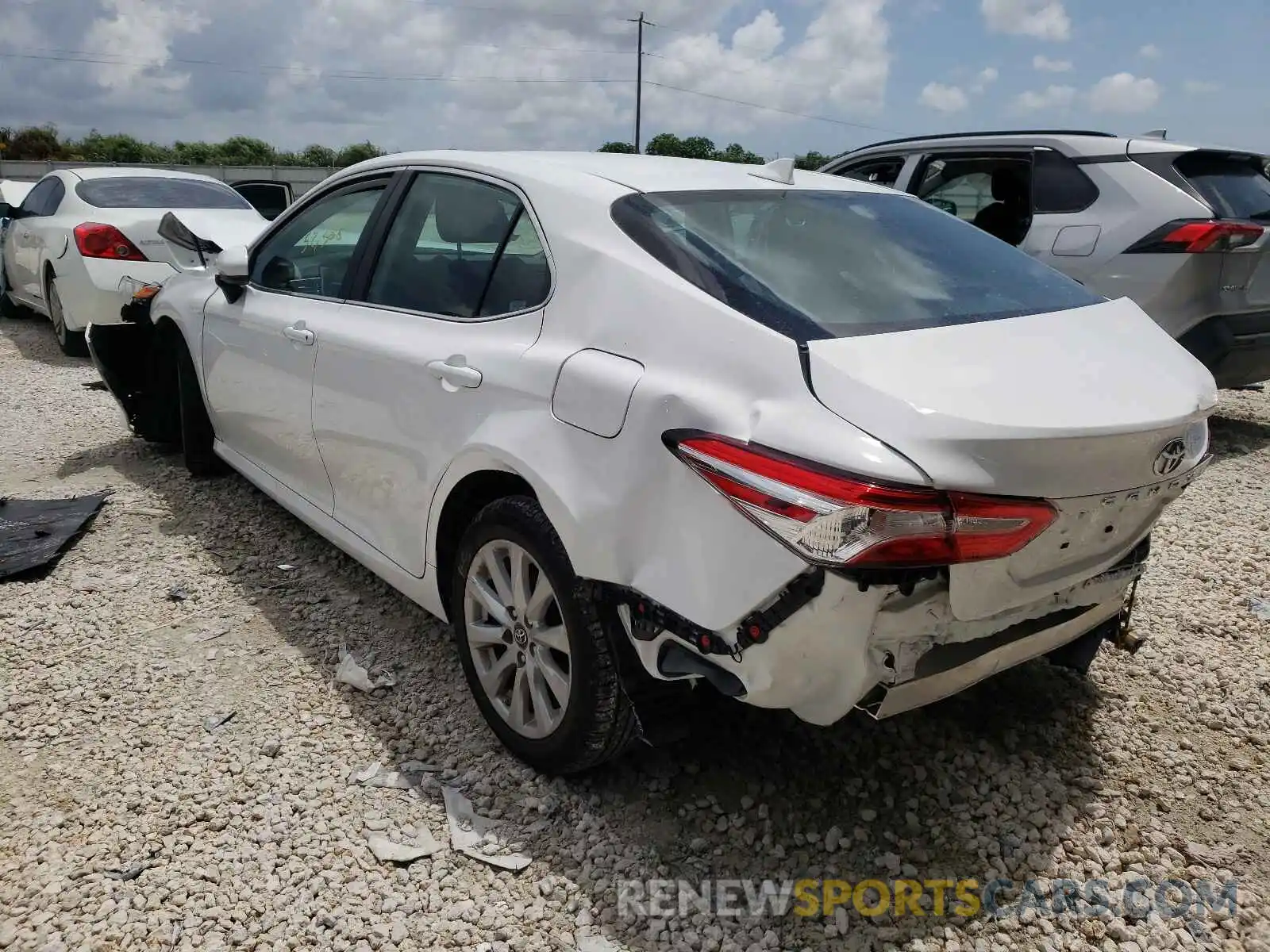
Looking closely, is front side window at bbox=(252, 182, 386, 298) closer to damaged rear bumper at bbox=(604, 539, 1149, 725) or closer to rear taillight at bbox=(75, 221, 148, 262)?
damaged rear bumper at bbox=(604, 539, 1149, 725)

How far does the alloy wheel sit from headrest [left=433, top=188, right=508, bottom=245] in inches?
37.6

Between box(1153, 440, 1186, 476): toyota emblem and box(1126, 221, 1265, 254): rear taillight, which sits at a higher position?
box(1126, 221, 1265, 254): rear taillight

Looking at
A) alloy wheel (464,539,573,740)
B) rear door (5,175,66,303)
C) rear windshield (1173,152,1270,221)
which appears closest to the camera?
alloy wheel (464,539,573,740)

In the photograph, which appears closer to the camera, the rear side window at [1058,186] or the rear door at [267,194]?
the rear side window at [1058,186]

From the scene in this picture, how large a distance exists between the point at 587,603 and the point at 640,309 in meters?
0.72

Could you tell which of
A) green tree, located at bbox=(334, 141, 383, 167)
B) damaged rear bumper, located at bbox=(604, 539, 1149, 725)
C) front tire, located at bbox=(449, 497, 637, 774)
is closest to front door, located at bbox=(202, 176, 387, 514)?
front tire, located at bbox=(449, 497, 637, 774)

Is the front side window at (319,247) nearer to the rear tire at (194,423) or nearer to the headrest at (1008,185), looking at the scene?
the rear tire at (194,423)

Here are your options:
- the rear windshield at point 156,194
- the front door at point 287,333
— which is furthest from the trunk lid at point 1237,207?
the rear windshield at point 156,194

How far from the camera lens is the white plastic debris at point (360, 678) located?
3105 millimetres

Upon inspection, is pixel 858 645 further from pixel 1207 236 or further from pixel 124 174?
pixel 124 174

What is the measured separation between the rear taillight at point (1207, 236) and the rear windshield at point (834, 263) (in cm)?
290

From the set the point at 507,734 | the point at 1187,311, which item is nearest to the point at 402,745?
the point at 507,734

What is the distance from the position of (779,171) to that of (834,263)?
636 mm

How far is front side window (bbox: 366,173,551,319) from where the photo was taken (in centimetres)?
264
